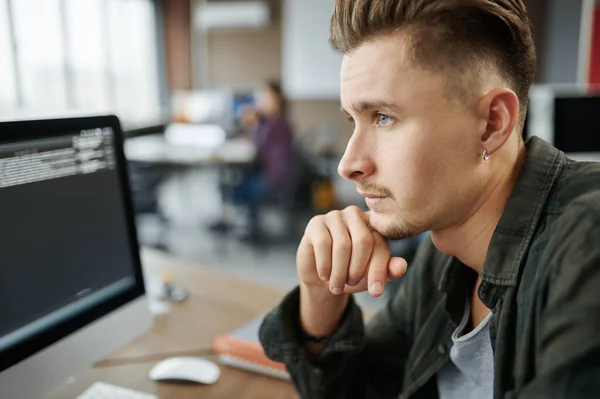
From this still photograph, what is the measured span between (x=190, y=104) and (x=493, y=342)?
5.78 meters

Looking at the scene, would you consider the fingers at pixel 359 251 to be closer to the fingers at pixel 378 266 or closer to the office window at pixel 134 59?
the fingers at pixel 378 266

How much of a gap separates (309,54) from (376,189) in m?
6.07

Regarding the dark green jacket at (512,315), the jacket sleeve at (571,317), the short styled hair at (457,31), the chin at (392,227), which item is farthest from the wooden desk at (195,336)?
the short styled hair at (457,31)

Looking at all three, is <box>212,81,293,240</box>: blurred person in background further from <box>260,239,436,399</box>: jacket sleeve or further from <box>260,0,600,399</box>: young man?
<box>260,0,600,399</box>: young man

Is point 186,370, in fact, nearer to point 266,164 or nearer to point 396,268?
point 396,268

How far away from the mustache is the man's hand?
0.29 feet

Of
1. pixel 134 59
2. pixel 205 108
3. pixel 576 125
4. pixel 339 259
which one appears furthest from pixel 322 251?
pixel 134 59

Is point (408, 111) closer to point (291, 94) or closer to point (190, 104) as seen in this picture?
point (190, 104)

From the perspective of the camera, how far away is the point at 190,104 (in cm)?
622

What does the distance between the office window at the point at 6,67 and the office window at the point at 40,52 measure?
0.39 feet

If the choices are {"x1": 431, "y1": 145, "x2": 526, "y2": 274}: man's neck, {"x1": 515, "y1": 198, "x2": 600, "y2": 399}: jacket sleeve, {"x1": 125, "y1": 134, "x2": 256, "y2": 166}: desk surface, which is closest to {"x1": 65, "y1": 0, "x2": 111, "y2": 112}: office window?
{"x1": 125, "y1": 134, "x2": 256, "y2": 166}: desk surface

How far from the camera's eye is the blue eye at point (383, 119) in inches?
32.6

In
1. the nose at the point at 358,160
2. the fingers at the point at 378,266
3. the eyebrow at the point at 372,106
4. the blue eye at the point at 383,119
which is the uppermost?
the eyebrow at the point at 372,106

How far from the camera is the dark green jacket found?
615mm
